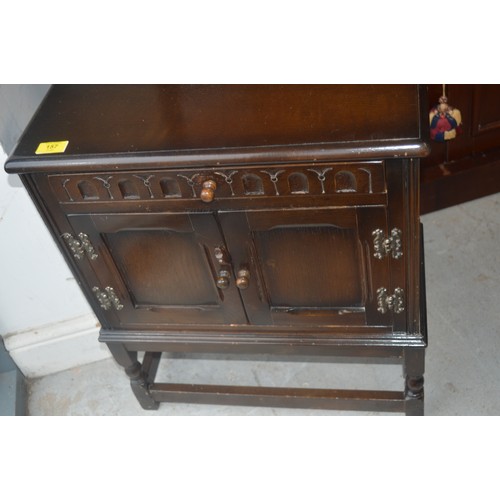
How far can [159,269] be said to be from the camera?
158 cm

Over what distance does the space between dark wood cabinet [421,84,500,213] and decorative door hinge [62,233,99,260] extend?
107 cm

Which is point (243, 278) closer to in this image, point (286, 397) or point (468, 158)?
point (286, 397)

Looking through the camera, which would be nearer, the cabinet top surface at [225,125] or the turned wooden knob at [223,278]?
the cabinet top surface at [225,125]

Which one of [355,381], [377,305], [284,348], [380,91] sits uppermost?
[380,91]

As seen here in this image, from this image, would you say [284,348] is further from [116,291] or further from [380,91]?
[380,91]

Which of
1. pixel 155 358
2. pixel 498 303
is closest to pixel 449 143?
pixel 498 303

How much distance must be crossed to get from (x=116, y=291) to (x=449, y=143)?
1143 millimetres

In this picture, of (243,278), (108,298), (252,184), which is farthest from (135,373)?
(252,184)

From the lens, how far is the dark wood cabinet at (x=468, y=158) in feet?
6.80

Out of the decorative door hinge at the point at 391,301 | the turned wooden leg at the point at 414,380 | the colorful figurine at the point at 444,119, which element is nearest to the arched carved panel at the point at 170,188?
the decorative door hinge at the point at 391,301

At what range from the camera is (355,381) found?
1.96m

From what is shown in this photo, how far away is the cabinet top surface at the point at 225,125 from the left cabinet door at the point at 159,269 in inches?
6.0

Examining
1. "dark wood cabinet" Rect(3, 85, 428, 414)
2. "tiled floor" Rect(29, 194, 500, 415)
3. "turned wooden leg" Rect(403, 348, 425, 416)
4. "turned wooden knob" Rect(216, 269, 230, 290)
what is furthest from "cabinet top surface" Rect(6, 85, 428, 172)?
"tiled floor" Rect(29, 194, 500, 415)

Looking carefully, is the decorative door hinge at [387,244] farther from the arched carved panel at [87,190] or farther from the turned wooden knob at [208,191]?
the arched carved panel at [87,190]
